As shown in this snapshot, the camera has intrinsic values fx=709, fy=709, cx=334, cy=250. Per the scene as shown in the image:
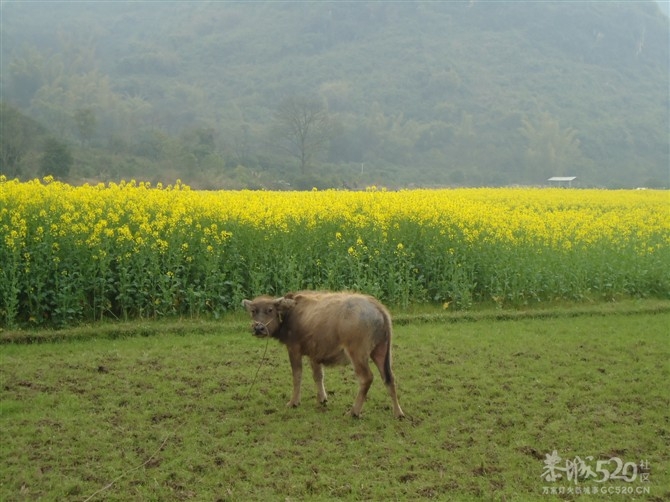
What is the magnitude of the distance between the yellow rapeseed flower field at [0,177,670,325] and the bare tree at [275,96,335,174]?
4120 cm

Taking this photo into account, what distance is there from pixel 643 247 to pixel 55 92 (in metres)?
55.6

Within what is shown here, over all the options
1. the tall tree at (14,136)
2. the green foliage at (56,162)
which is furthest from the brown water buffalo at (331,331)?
the tall tree at (14,136)

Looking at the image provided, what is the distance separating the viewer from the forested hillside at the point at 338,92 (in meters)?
46.6

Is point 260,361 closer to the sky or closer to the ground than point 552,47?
closer to the ground

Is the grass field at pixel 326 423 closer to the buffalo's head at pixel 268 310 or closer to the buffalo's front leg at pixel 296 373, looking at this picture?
the buffalo's front leg at pixel 296 373

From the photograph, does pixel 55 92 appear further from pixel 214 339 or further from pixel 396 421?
pixel 396 421

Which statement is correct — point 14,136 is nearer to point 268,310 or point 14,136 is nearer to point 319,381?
point 268,310

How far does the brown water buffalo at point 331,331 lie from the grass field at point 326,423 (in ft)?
1.49

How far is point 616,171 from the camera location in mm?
64125

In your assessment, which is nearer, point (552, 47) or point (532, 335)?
point (532, 335)

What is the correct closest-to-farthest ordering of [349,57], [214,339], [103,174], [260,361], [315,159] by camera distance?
[260,361] < [214,339] < [103,174] < [315,159] < [349,57]

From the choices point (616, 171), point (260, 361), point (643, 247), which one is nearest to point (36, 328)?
point (260, 361)

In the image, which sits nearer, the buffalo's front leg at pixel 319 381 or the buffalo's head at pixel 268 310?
the buffalo's head at pixel 268 310

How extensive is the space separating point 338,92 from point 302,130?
20310mm
